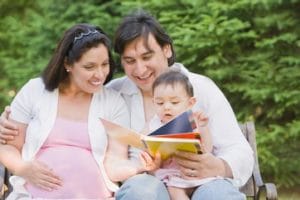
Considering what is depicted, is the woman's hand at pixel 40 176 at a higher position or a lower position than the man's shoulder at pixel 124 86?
lower

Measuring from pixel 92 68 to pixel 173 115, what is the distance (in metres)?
0.51

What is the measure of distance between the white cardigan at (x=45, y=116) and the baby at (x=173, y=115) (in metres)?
0.33

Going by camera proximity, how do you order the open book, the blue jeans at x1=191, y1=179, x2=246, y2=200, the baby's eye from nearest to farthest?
1. the open book
2. the blue jeans at x1=191, y1=179, x2=246, y2=200
3. the baby's eye

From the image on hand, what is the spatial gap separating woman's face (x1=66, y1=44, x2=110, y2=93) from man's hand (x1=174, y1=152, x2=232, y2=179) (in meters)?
0.58

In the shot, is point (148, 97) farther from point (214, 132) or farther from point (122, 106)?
point (214, 132)

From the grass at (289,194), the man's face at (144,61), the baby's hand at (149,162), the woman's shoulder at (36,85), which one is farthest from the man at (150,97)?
the grass at (289,194)

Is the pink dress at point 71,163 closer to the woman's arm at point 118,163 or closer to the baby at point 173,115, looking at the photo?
the woman's arm at point 118,163

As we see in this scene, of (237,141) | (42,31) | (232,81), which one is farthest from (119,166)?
(42,31)

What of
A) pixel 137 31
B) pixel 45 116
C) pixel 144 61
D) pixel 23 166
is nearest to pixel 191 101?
pixel 144 61

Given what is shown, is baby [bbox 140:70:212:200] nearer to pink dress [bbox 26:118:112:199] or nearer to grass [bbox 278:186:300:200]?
pink dress [bbox 26:118:112:199]

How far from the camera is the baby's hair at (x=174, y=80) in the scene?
3.43m

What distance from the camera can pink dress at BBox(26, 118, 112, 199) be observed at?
3.61 m

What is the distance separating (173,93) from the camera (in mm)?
3396

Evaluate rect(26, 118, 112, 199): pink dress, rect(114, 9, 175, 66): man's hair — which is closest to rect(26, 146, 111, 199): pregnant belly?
rect(26, 118, 112, 199): pink dress
